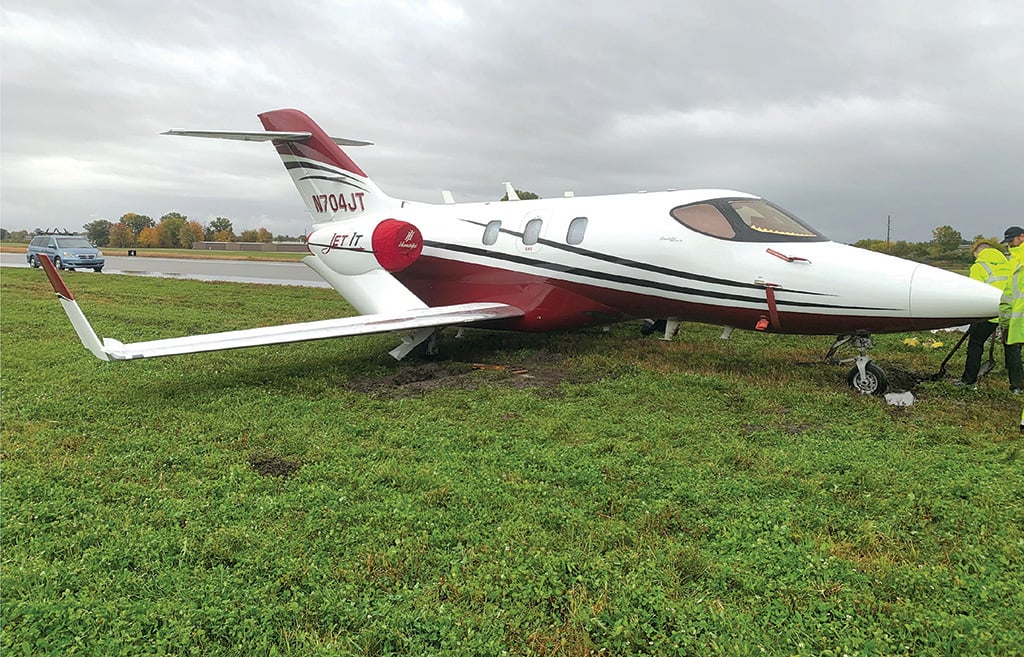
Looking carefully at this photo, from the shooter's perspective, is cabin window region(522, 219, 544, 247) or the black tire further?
cabin window region(522, 219, 544, 247)

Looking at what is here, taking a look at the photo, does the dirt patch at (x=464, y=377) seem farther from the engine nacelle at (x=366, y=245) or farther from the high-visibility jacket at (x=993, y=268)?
the high-visibility jacket at (x=993, y=268)

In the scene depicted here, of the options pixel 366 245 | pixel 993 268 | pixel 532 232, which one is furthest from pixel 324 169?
pixel 993 268

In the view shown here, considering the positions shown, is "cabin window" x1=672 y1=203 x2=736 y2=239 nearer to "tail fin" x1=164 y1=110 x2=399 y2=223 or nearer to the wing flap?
the wing flap

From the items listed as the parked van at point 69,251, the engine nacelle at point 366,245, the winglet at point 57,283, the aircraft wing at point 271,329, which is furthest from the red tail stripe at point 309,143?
the parked van at point 69,251

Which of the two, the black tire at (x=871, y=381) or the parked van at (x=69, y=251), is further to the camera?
the parked van at (x=69, y=251)

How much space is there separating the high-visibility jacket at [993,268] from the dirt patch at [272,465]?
7.53 m

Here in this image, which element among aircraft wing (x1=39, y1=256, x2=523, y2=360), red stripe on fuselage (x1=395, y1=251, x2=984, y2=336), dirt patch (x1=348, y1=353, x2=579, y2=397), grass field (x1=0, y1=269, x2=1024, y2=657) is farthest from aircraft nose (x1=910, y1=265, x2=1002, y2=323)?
Answer: aircraft wing (x1=39, y1=256, x2=523, y2=360)

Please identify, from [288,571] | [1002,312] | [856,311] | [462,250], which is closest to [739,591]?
[288,571]

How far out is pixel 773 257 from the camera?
717 cm

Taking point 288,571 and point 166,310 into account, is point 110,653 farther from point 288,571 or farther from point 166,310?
point 166,310

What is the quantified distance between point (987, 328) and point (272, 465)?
8.20 meters

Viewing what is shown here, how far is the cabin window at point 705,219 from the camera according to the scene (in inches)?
300

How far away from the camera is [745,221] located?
7.59 meters

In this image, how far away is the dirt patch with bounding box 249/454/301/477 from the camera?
4758mm
